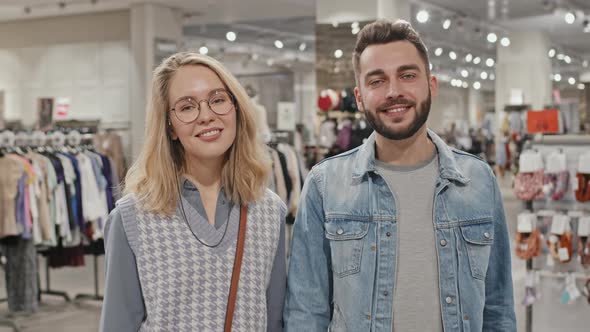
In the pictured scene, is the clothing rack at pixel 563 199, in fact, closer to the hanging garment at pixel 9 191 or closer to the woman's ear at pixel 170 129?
the woman's ear at pixel 170 129

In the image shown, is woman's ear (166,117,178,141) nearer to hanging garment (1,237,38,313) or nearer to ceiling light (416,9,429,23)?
hanging garment (1,237,38,313)

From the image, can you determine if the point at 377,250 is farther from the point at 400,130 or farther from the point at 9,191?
the point at 9,191

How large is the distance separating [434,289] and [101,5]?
976 cm

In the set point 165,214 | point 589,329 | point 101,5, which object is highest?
point 101,5

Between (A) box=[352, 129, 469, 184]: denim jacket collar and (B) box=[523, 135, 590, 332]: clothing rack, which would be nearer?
(A) box=[352, 129, 469, 184]: denim jacket collar

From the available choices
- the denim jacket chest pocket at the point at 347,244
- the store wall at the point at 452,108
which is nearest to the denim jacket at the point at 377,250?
the denim jacket chest pocket at the point at 347,244

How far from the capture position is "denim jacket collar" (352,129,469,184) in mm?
1854

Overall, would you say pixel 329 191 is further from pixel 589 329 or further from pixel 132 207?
pixel 589 329

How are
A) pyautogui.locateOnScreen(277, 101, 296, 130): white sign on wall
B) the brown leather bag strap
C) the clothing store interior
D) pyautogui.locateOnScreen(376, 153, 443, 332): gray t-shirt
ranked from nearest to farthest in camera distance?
pyautogui.locateOnScreen(376, 153, 443, 332): gray t-shirt
the brown leather bag strap
the clothing store interior
pyautogui.locateOnScreen(277, 101, 296, 130): white sign on wall

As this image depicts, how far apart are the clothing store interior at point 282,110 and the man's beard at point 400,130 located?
440 millimetres

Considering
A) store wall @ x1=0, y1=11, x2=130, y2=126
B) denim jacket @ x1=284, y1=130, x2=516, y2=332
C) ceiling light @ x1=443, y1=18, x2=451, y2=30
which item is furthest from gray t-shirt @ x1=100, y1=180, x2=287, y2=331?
ceiling light @ x1=443, y1=18, x2=451, y2=30

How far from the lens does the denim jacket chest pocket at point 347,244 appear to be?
1.84 m

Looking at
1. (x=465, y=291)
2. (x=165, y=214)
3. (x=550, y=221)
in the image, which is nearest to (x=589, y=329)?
(x=550, y=221)

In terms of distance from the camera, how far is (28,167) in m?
5.98
